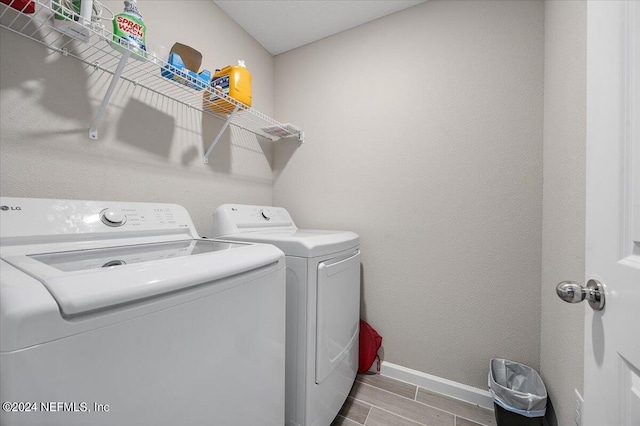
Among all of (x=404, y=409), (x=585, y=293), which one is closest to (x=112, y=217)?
Answer: (x=585, y=293)

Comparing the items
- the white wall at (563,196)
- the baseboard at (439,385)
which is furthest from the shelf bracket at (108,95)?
the baseboard at (439,385)

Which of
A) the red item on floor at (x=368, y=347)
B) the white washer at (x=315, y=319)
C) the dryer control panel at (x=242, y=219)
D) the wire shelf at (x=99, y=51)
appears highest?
the wire shelf at (x=99, y=51)

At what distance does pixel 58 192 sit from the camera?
3.58 ft

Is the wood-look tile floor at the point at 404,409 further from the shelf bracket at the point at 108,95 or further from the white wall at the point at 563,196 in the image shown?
the shelf bracket at the point at 108,95

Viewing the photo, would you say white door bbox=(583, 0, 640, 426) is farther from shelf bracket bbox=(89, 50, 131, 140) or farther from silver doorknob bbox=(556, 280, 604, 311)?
shelf bracket bbox=(89, 50, 131, 140)

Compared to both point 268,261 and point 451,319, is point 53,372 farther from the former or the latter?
point 451,319

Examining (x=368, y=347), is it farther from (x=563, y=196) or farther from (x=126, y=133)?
(x=126, y=133)

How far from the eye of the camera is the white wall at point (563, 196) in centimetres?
100

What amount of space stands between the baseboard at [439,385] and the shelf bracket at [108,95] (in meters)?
2.22

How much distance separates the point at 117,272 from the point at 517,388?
196cm

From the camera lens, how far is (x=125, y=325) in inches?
20.8

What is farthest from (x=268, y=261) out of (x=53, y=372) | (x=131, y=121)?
(x=131, y=121)

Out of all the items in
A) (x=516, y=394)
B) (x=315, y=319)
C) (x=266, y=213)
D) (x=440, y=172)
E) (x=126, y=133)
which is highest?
(x=126, y=133)

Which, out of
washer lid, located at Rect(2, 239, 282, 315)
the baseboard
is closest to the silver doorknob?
washer lid, located at Rect(2, 239, 282, 315)
